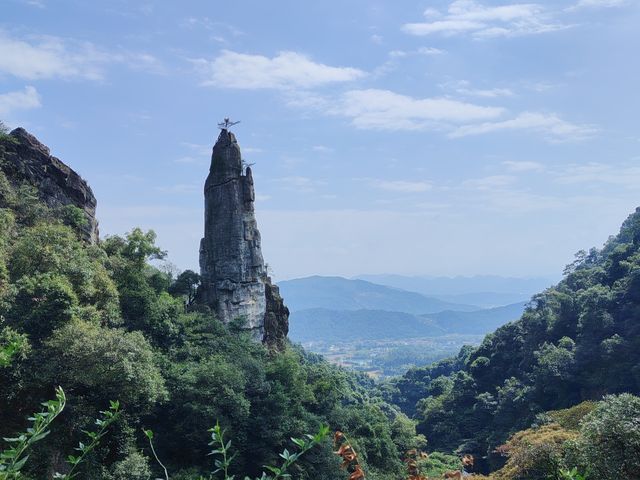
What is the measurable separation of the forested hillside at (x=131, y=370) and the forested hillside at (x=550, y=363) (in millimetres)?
11722

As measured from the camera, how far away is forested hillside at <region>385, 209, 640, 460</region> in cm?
3088

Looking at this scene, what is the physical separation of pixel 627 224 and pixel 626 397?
5860 centimetres

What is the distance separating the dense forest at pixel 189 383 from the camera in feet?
45.1

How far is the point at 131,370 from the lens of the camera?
14.6 meters

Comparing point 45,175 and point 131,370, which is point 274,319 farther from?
point 131,370

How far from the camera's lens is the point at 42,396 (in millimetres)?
14422

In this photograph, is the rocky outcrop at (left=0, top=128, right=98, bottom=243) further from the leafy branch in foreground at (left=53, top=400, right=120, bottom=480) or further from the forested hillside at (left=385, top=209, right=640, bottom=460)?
the forested hillside at (left=385, top=209, right=640, bottom=460)

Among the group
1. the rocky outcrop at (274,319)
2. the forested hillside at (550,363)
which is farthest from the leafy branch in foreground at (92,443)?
the forested hillside at (550,363)

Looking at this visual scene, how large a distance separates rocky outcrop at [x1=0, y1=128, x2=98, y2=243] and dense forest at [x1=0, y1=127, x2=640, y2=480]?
26.6 inches

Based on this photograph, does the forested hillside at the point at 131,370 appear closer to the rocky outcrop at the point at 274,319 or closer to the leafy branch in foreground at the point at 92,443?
the rocky outcrop at the point at 274,319

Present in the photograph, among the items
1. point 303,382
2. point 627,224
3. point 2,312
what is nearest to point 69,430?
point 2,312

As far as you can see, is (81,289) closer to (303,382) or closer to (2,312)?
(2,312)

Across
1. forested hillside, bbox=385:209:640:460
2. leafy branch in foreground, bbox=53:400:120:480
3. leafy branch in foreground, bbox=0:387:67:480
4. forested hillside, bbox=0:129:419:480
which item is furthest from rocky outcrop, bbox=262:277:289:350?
leafy branch in foreground, bbox=0:387:67:480

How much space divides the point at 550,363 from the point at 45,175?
101 feet
